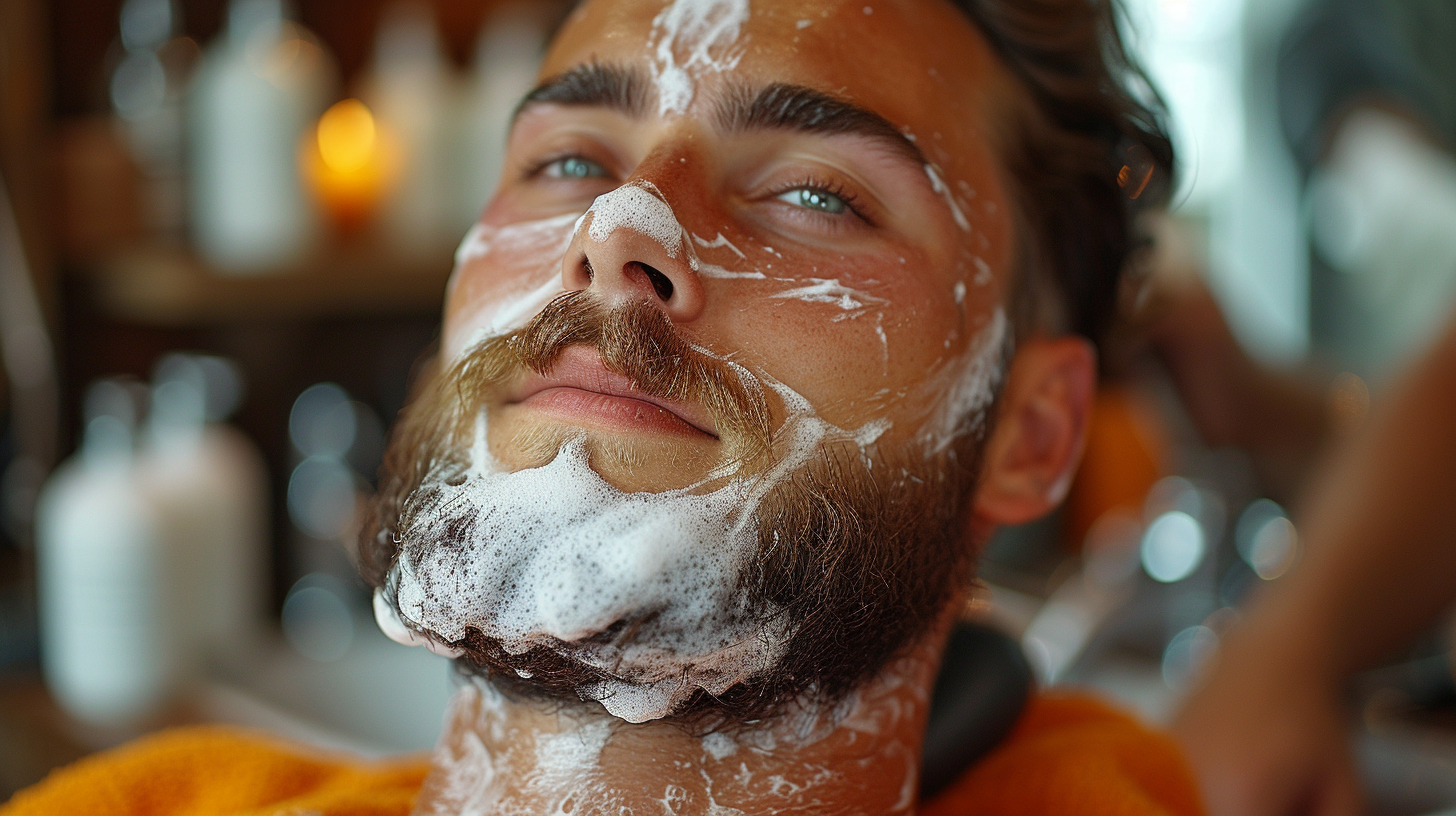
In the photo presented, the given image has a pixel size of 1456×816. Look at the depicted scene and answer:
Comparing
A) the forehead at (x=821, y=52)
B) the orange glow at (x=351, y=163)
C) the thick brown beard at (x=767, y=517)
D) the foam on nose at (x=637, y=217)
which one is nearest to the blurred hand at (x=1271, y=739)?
the thick brown beard at (x=767, y=517)

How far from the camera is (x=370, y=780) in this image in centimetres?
73

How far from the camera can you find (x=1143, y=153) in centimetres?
78

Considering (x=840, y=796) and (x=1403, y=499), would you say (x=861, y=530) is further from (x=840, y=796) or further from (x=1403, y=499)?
(x=1403, y=499)

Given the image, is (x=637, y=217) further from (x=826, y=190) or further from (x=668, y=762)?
(x=668, y=762)

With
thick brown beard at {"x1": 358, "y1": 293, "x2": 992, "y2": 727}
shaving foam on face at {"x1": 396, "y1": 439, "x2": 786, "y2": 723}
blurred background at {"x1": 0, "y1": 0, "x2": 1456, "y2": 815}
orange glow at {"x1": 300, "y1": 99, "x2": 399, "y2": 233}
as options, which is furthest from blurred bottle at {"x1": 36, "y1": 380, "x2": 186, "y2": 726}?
shaving foam on face at {"x1": 396, "y1": 439, "x2": 786, "y2": 723}

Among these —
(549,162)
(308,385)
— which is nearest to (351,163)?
(308,385)

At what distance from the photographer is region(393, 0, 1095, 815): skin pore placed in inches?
20.7

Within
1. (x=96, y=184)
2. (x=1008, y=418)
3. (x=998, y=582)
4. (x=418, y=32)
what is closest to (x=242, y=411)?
(x=96, y=184)

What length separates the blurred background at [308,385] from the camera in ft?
3.72

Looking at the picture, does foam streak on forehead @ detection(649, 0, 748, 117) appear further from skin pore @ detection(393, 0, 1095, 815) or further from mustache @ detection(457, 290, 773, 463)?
mustache @ detection(457, 290, 773, 463)

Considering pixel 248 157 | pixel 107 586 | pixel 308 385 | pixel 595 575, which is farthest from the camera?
pixel 308 385

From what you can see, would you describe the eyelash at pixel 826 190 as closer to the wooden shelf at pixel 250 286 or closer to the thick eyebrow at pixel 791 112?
the thick eyebrow at pixel 791 112

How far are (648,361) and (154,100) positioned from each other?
1.04 m

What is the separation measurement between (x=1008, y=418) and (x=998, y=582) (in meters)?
0.81
